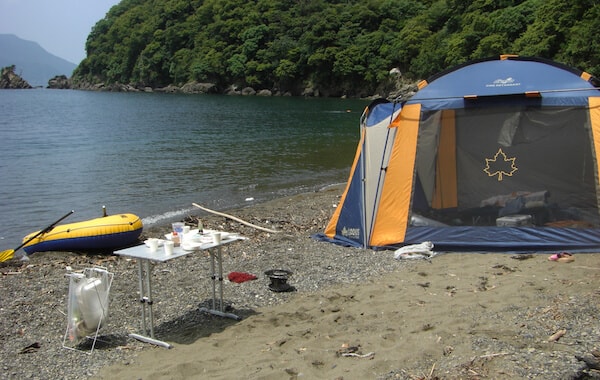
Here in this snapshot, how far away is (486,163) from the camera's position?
363 inches

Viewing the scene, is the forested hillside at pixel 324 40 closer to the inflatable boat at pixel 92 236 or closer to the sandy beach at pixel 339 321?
the sandy beach at pixel 339 321

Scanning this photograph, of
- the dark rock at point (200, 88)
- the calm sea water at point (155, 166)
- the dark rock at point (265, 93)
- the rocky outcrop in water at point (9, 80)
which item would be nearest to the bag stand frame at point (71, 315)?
the calm sea water at point (155, 166)

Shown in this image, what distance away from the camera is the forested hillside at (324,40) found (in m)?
63.3

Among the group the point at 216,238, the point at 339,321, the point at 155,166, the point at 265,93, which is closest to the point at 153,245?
the point at 216,238

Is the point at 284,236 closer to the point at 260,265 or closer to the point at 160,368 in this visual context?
the point at 260,265

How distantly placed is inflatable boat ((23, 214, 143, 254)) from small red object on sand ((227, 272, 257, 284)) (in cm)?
359

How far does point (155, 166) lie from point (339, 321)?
19.8m

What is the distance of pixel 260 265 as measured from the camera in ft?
29.7

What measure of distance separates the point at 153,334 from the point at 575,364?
4333 mm

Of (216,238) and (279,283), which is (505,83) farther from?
(216,238)

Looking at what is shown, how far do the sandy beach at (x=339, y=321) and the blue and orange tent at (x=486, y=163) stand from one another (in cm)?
48

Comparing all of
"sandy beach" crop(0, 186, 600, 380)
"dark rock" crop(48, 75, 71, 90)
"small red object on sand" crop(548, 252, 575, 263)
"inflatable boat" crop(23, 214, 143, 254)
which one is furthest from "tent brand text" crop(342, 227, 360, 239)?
"dark rock" crop(48, 75, 71, 90)

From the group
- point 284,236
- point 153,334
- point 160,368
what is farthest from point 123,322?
point 284,236

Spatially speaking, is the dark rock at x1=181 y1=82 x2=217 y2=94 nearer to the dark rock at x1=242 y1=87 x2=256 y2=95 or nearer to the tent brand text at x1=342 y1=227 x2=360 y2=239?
the dark rock at x1=242 y1=87 x2=256 y2=95
